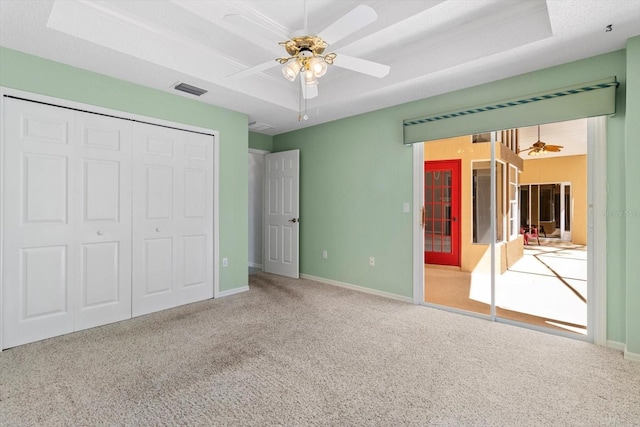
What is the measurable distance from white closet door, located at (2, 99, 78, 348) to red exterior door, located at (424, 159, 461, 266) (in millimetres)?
4891

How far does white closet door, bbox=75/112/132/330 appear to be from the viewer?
2.89 meters

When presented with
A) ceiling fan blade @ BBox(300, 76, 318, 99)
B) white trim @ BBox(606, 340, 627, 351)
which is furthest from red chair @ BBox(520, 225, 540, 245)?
ceiling fan blade @ BBox(300, 76, 318, 99)

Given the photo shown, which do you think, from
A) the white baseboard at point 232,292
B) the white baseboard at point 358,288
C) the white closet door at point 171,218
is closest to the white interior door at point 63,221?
the white closet door at point 171,218

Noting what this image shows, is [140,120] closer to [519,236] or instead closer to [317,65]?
[317,65]

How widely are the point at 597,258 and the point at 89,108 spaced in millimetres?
4748

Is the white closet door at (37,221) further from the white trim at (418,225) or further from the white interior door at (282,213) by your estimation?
the white trim at (418,225)

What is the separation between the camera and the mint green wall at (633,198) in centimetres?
229

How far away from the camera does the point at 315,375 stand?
2.11 metres

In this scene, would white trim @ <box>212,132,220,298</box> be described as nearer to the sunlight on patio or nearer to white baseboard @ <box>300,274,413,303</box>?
white baseboard @ <box>300,274,413,303</box>

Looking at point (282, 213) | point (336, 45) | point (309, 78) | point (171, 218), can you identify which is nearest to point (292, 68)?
point (309, 78)

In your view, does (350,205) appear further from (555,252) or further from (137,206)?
(555,252)

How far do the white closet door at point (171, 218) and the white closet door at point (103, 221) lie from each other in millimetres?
104

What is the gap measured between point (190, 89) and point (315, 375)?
310cm

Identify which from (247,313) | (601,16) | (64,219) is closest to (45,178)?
(64,219)
